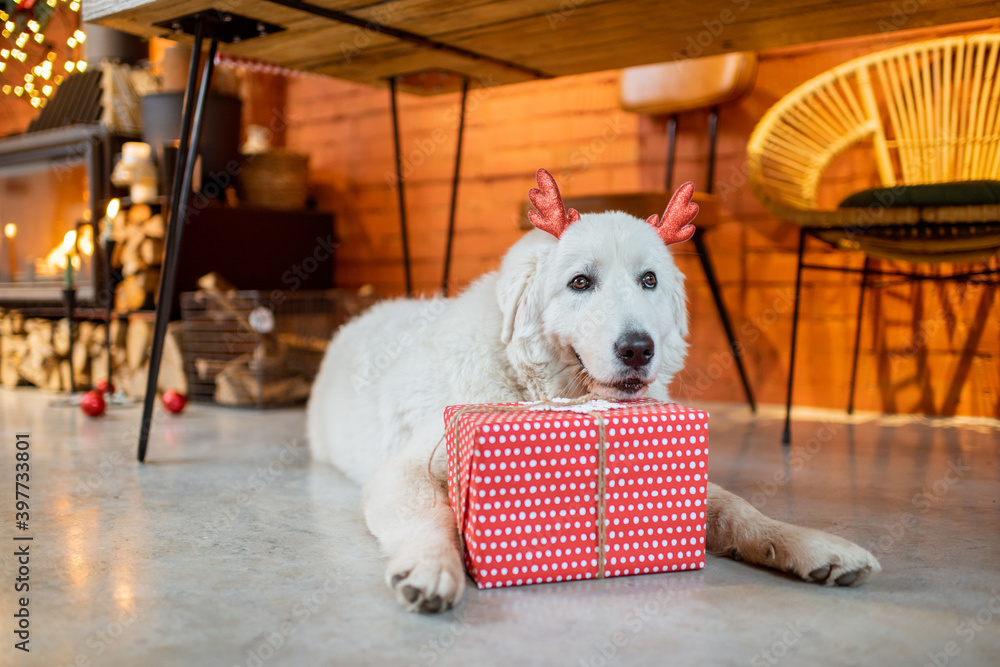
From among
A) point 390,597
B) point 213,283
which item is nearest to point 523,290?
point 390,597

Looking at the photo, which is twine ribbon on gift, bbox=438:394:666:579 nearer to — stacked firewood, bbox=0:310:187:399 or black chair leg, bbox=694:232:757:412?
black chair leg, bbox=694:232:757:412

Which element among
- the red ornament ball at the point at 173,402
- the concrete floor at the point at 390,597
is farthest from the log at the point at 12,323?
the concrete floor at the point at 390,597

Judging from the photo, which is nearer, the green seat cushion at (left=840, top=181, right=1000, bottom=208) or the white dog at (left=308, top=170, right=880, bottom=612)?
the white dog at (left=308, top=170, right=880, bottom=612)

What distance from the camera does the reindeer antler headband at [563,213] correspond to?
5.64 feet

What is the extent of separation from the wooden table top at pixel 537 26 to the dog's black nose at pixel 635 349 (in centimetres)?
105

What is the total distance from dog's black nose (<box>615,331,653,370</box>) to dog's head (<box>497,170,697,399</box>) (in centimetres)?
3

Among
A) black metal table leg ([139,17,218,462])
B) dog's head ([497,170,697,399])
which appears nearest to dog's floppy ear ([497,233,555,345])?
dog's head ([497,170,697,399])

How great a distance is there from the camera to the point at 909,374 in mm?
3408

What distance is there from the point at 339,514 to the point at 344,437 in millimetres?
424

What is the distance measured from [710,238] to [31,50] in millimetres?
5702

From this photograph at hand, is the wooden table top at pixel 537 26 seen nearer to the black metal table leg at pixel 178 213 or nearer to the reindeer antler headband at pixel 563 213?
the black metal table leg at pixel 178 213

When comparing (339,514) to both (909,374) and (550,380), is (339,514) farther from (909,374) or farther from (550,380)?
(909,374)

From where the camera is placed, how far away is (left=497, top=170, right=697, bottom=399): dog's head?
1621 millimetres

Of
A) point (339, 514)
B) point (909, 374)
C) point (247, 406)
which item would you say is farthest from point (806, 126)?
point (247, 406)
